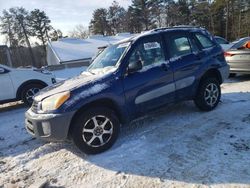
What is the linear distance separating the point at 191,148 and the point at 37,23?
4913cm

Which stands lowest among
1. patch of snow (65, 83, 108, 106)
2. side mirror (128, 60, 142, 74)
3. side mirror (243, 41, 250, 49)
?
patch of snow (65, 83, 108, 106)

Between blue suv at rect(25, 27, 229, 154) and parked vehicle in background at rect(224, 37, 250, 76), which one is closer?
blue suv at rect(25, 27, 229, 154)

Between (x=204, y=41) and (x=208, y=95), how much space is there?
1.17 metres

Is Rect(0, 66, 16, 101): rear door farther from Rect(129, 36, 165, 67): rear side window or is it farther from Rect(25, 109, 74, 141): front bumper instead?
Rect(129, 36, 165, 67): rear side window

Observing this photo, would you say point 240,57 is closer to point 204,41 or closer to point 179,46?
point 204,41

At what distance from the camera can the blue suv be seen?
176 inches

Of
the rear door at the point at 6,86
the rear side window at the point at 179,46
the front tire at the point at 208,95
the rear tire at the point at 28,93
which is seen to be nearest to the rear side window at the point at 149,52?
the rear side window at the point at 179,46

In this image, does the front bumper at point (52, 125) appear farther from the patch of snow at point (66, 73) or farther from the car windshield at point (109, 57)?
the patch of snow at point (66, 73)

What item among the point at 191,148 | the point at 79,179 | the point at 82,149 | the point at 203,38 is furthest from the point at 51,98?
the point at 203,38

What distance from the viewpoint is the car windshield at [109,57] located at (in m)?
5.22

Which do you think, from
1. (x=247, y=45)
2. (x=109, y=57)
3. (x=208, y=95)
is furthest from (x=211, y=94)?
(x=247, y=45)

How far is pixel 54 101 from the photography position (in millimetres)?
4445

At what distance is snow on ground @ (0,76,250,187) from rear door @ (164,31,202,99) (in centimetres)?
67

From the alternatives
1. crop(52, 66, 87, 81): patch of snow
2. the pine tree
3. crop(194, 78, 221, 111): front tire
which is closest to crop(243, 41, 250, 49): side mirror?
crop(194, 78, 221, 111): front tire
